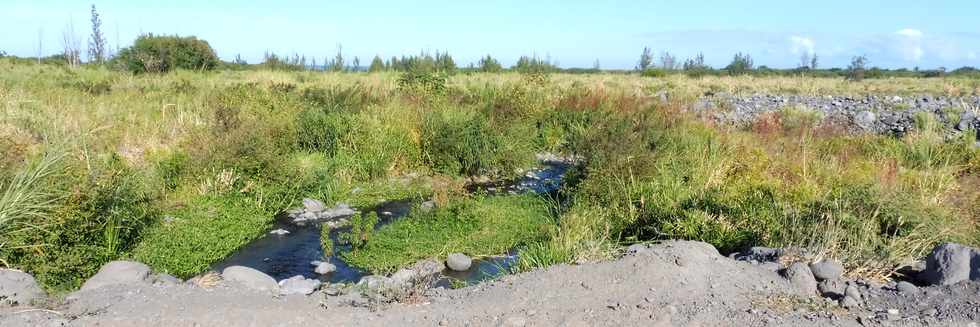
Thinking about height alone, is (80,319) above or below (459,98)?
below

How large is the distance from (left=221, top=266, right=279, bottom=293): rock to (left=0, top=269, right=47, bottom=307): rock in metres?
1.34

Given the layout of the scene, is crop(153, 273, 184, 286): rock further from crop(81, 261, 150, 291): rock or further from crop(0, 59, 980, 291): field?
crop(0, 59, 980, 291): field

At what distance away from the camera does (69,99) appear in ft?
39.4

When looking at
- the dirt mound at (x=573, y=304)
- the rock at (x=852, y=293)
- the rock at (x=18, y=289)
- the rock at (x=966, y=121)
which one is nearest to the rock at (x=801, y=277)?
the dirt mound at (x=573, y=304)

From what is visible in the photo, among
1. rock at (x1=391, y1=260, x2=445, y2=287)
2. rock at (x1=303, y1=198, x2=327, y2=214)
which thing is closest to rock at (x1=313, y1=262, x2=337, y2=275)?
rock at (x1=391, y1=260, x2=445, y2=287)

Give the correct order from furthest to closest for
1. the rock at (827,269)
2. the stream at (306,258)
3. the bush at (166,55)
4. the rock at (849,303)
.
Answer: the bush at (166,55), the stream at (306,258), the rock at (827,269), the rock at (849,303)

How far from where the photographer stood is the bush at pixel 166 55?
23.2 metres

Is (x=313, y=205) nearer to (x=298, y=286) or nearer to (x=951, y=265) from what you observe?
(x=298, y=286)

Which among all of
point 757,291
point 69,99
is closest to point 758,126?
point 757,291

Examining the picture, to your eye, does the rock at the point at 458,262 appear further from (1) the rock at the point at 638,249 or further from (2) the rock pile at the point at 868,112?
(2) the rock pile at the point at 868,112

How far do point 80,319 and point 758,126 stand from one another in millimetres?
11625

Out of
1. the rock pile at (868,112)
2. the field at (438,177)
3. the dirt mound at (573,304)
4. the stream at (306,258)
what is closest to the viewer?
the dirt mound at (573,304)

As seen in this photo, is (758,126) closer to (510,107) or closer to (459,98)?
(510,107)

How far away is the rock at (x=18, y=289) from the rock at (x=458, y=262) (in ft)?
11.3
